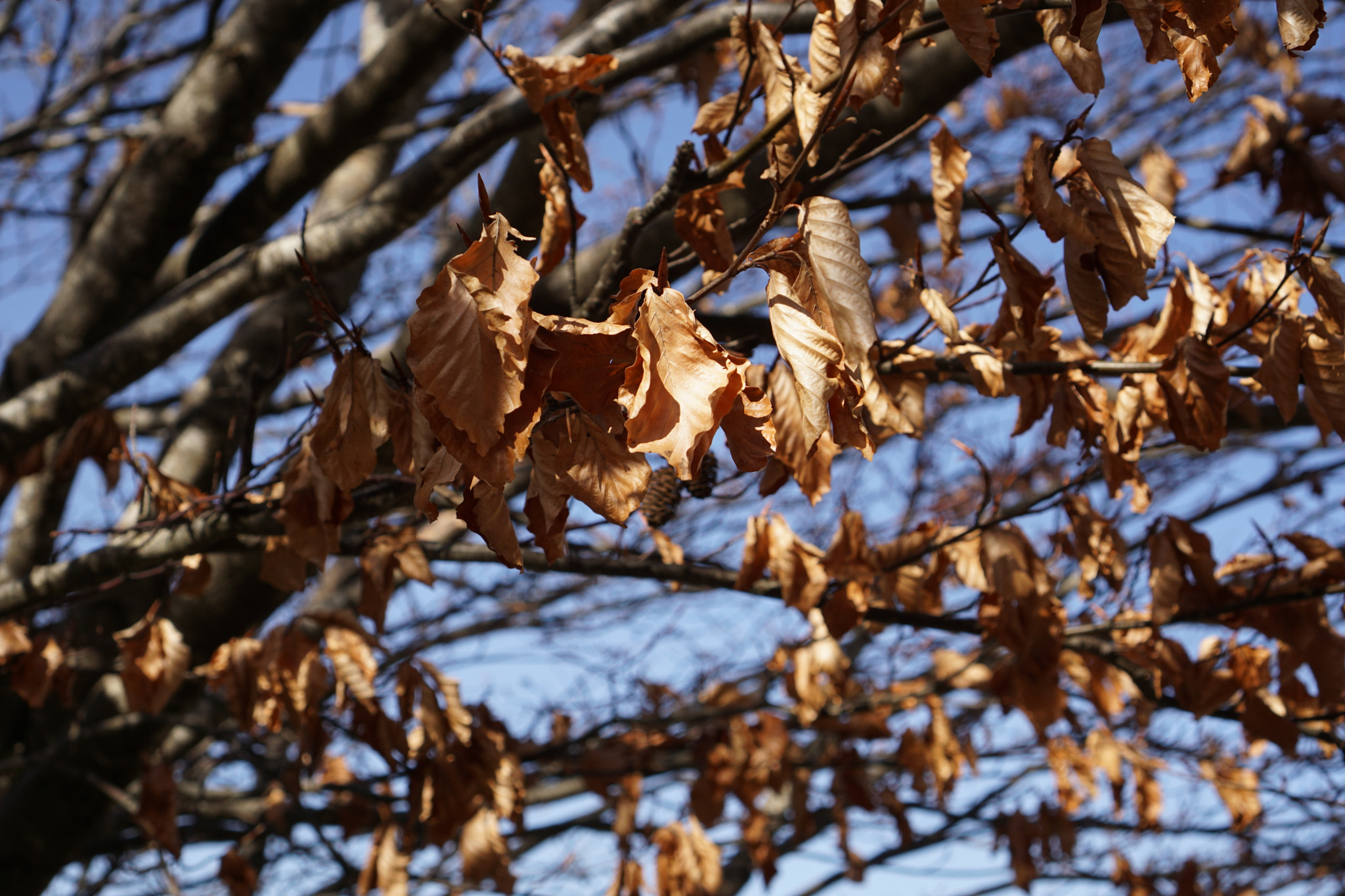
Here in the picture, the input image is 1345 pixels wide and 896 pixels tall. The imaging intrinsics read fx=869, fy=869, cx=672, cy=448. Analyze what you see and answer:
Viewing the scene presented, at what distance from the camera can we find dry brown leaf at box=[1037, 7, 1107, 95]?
1.13m

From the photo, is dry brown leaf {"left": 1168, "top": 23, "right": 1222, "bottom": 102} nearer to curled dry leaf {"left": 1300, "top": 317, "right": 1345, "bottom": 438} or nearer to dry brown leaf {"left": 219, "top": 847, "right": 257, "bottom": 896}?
curled dry leaf {"left": 1300, "top": 317, "right": 1345, "bottom": 438}

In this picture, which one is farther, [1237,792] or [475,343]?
[1237,792]

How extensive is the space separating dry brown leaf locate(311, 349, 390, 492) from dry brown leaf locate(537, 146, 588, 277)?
0.47m

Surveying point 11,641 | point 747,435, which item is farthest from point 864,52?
point 11,641

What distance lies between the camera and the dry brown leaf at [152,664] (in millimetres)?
2131

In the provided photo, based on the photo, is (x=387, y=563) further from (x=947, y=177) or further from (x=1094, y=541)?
(x=1094, y=541)

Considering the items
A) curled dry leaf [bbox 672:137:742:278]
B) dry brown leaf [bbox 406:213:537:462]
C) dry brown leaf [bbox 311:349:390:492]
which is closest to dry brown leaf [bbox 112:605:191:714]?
dry brown leaf [bbox 311:349:390:492]

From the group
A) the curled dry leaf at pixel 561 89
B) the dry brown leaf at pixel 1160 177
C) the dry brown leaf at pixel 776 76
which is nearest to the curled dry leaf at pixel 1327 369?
the dry brown leaf at pixel 776 76

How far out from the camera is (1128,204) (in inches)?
47.2

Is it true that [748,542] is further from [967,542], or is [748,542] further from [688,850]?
[688,850]

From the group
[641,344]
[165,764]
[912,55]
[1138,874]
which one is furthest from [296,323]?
[1138,874]

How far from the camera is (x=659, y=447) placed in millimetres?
781

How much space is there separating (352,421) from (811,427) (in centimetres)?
66

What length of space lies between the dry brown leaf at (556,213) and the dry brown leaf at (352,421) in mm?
474
